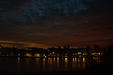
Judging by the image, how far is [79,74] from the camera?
66.0 ft

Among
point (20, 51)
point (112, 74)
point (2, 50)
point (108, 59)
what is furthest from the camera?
point (20, 51)

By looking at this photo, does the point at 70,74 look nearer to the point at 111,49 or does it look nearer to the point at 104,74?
the point at 104,74

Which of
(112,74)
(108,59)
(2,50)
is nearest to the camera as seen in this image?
(112,74)

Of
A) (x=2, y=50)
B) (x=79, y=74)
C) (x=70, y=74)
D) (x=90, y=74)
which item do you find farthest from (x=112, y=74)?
(x=2, y=50)

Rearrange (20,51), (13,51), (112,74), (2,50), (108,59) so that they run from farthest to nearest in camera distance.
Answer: (20,51), (13,51), (2,50), (108,59), (112,74)

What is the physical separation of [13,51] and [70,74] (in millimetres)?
162541

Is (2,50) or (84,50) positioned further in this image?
(84,50)

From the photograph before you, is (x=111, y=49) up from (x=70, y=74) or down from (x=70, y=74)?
up

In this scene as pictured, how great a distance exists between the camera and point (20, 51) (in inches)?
7416

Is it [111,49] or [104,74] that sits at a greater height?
[111,49]

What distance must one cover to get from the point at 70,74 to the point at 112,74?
605 centimetres

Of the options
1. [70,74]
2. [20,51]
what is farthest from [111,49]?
[20,51]

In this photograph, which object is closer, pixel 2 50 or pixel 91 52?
pixel 2 50

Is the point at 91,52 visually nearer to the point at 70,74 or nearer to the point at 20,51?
the point at 20,51
